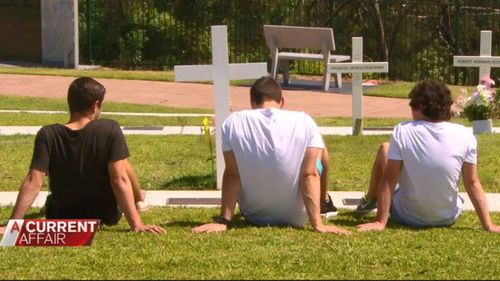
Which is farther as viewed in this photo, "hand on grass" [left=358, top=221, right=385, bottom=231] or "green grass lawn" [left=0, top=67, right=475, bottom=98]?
"green grass lawn" [left=0, top=67, right=475, bottom=98]

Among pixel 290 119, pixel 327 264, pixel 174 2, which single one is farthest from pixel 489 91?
pixel 174 2

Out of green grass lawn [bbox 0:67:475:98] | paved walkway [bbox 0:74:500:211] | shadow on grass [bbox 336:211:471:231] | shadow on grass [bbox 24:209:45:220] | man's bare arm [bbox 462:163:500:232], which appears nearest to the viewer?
man's bare arm [bbox 462:163:500:232]

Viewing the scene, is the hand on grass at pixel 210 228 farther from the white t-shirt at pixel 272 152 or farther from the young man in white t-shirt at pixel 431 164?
the young man in white t-shirt at pixel 431 164

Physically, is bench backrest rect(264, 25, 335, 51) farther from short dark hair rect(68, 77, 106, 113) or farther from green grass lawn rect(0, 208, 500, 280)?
short dark hair rect(68, 77, 106, 113)

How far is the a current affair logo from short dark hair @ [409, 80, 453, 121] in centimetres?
229

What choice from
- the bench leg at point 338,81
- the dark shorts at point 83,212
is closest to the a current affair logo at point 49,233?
the dark shorts at point 83,212

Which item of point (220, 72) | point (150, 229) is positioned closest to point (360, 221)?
point (150, 229)

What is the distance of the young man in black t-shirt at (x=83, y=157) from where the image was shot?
7.05 meters

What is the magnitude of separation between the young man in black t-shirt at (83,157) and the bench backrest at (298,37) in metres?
12.0

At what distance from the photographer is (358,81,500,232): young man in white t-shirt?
7.30 m

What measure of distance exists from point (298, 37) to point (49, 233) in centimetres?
1328

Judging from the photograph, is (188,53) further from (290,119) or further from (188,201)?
(290,119)

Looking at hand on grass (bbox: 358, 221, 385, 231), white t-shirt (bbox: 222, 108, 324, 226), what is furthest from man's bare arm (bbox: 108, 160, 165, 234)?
hand on grass (bbox: 358, 221, 385, 231)

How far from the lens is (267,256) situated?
6391 mm
